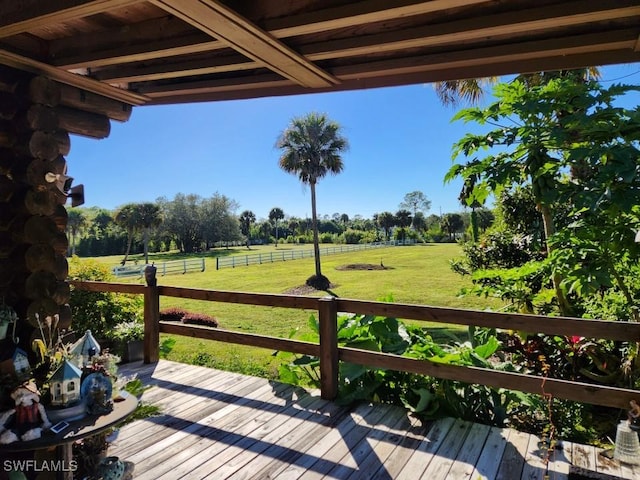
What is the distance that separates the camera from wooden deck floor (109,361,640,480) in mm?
2303

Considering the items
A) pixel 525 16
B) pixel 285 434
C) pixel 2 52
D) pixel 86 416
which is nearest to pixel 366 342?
pixel 285 434

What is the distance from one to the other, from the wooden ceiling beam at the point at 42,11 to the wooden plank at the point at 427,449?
2692 mm

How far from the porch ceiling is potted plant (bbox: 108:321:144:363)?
9.66ft

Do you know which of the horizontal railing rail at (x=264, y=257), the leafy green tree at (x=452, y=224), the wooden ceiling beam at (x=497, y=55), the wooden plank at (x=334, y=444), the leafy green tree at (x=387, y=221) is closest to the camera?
the wooden ceiling beam at (x=497, y=55)

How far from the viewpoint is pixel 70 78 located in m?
2.81

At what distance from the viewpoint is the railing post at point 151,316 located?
4266 millimetres

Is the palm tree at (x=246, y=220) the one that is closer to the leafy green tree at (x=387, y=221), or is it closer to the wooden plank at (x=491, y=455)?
the leafy green tree at (x=387, y=221)

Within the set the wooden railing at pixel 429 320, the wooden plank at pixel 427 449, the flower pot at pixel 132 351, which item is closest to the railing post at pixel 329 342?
the wooden railing at pixel 429 320

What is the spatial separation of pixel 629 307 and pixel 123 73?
407 cm

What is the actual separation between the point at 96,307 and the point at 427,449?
432 centimetres

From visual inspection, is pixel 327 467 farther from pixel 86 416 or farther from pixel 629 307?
pixel 629 307

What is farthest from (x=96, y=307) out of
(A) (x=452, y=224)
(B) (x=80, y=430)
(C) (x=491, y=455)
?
(A) (x=452, y=224)

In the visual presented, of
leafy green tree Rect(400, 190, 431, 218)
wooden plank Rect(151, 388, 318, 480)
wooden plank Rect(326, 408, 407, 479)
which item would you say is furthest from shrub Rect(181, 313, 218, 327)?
leafy green tree Rect(400, 190, 431, 218)

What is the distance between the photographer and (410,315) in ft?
9.75
